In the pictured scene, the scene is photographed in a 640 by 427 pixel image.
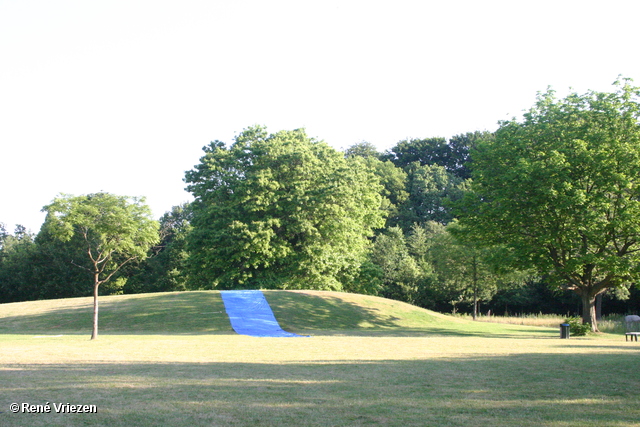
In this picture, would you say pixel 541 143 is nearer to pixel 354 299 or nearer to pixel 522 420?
pixel 354 299

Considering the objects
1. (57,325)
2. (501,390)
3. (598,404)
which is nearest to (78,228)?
(57,325)

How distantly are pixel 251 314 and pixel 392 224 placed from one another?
38107 millimetres

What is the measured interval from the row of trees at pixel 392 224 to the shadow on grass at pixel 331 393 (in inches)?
321

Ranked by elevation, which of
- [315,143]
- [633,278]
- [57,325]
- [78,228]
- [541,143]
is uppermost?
[315,143]

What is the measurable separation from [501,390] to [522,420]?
1959 millimetres

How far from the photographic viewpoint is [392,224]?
203 feet

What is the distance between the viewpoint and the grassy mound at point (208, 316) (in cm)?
2395

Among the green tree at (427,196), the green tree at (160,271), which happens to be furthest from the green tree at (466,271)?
the green tree at (160,271)

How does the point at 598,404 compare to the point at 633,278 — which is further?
the point at 633,278

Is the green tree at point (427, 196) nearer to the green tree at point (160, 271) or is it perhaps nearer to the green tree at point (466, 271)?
the green tree at point (466, 271)

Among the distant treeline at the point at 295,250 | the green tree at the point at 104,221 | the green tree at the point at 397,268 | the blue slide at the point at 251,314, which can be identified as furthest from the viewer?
the green tree at the point at 397,268

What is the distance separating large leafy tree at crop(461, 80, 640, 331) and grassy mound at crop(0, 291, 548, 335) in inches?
186

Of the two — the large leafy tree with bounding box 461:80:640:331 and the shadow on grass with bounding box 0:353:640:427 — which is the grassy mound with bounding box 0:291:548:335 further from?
the shadow on grass with bounding box 0:353:640:427

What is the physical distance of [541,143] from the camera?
2511 centimetres
